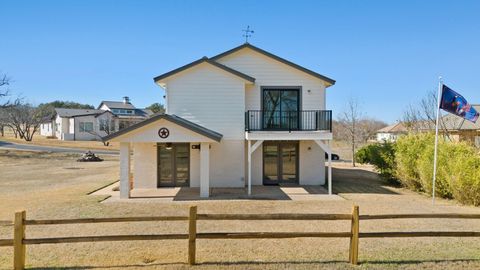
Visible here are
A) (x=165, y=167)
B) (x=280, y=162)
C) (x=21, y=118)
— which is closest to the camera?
(x=165, y=167)

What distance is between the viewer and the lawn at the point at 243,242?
233 inches

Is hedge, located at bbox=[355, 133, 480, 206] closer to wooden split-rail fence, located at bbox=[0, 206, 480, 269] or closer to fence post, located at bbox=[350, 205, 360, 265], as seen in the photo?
wooden split-rail fence, located at bbox=[0, 206, 480, 269]

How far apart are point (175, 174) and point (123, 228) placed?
7.11m

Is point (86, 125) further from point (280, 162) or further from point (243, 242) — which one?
point (243, 242)

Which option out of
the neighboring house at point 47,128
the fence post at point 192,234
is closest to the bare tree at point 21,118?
the neighboring house at point 47,128

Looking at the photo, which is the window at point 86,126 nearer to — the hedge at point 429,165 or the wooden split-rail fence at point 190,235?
the hedge at point 429,165

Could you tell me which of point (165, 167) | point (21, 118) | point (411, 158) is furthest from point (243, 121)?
point (21, 118)

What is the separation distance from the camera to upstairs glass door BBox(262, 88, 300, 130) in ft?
52.1

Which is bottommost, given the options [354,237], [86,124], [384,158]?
[354,237]

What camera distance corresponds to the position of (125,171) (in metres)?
12.7

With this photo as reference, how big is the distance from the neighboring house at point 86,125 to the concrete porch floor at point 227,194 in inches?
1667

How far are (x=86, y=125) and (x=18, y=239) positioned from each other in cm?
5429

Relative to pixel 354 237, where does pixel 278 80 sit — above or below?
above

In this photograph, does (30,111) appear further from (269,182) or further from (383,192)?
(383,192)
